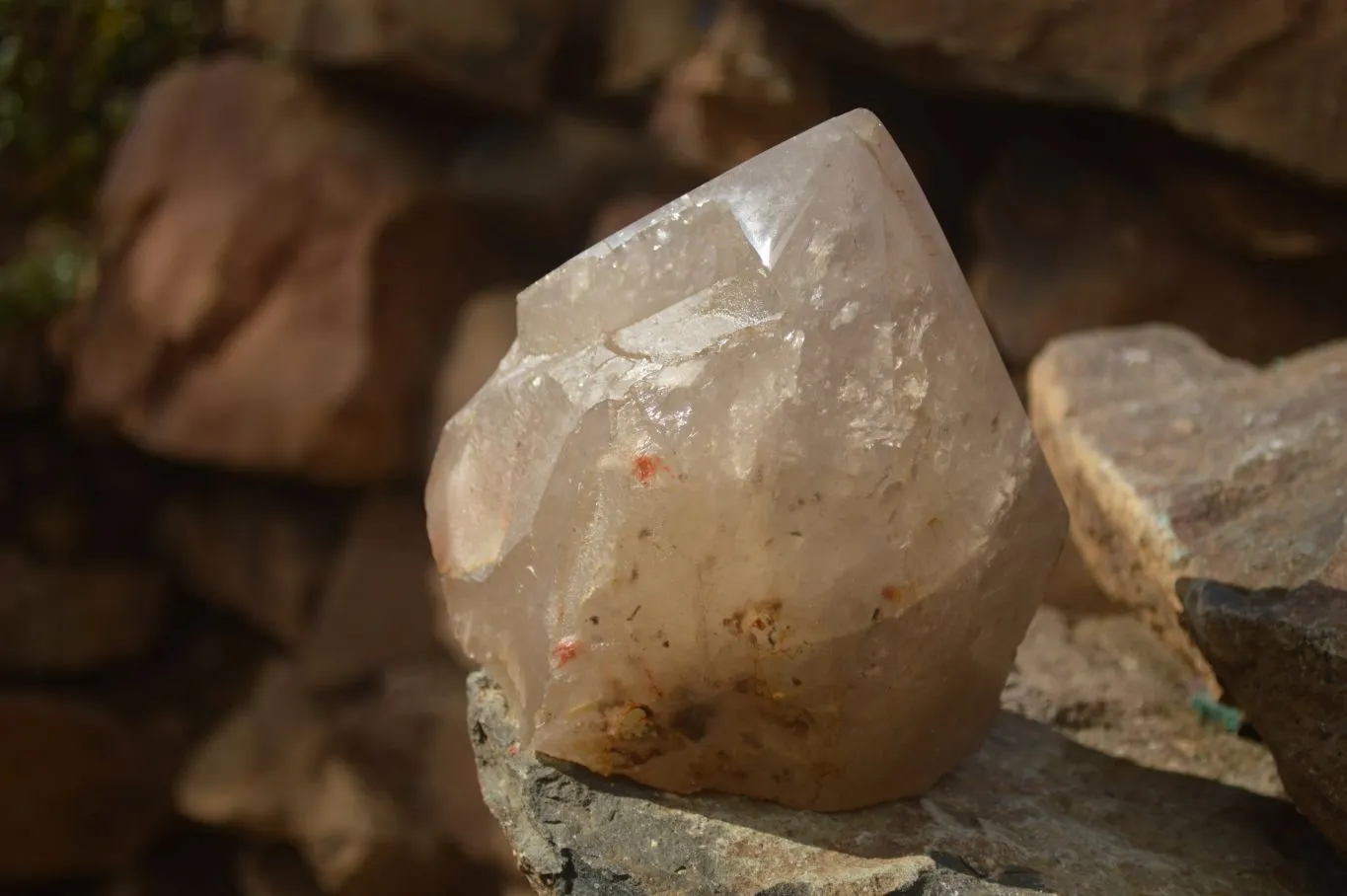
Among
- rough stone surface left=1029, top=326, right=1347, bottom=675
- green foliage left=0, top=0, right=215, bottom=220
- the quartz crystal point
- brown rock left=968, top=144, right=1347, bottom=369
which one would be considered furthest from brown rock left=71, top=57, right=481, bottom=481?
the quartz crystal point

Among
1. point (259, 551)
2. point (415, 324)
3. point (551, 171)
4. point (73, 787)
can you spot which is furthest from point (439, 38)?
point (73, 787)

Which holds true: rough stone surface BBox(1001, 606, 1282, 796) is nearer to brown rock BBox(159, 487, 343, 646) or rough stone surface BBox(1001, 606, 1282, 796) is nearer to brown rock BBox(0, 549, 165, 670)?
brown rock BBox(159, 487, 343, 646)

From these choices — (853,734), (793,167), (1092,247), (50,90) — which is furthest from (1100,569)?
(50,90)

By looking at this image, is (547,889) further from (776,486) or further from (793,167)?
(793,167)

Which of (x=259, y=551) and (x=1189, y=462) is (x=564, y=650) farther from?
(x=259, y=551)

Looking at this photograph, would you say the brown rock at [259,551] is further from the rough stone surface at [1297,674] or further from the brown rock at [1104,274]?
the rough stone surface at [1297,674]

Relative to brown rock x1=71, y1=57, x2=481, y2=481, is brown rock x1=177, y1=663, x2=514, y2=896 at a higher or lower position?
lower
